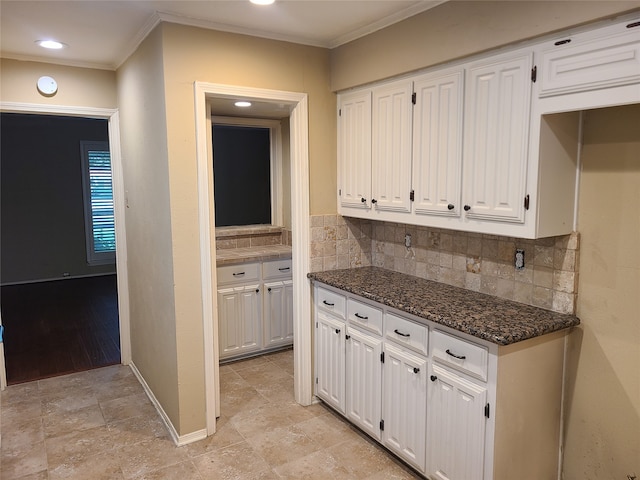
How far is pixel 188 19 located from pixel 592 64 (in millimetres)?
2013

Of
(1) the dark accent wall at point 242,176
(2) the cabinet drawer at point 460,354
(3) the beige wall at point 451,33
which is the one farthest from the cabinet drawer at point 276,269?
(2) the cabinet drawer at point 460,354

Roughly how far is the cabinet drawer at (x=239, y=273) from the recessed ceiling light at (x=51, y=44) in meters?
1.92

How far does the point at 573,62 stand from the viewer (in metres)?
1.89

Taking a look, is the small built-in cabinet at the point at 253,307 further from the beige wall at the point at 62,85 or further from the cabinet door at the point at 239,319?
the beige wall at the point at 62,85

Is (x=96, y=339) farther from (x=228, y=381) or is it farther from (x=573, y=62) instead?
(x=573, y=62)

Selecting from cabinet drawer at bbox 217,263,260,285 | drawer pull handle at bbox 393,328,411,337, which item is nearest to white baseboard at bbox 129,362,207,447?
cabinet drawer at bbox 217,263,260,285

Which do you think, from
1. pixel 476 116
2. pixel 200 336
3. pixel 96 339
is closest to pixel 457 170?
pixel 476 116

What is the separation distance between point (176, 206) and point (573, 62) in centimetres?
206

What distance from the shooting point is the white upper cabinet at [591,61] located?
1719 mm

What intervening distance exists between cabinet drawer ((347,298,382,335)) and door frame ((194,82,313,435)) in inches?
17.9

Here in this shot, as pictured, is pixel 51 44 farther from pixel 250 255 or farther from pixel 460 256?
pixel 460 256

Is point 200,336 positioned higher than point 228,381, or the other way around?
point 200,336

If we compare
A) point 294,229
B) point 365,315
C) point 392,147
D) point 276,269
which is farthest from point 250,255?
point 392,147

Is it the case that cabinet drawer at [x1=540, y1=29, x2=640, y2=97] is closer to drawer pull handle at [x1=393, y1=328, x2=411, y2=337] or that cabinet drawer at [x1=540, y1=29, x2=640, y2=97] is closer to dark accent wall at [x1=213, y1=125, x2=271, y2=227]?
drawer pull handle at [x1=393, y1=328, x2=411, y2=337]
